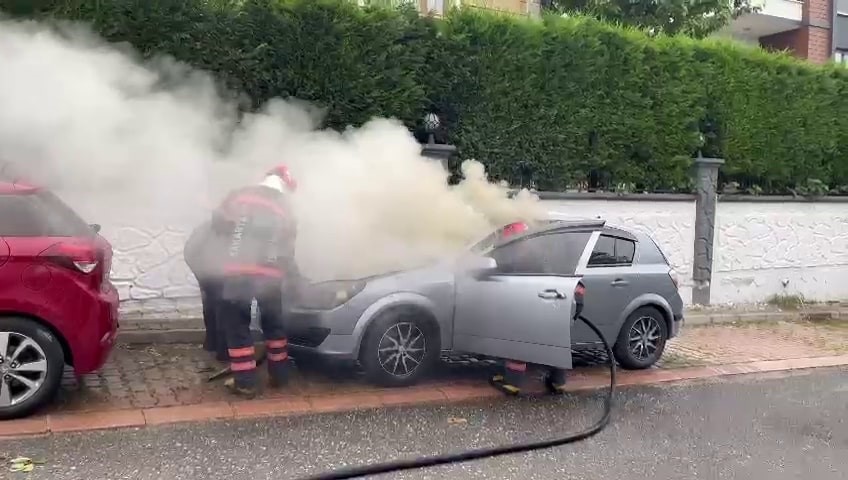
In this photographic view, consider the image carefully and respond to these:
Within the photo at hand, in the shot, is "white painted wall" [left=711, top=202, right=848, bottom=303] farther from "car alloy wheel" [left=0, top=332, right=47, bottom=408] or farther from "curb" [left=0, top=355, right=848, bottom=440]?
"car alloy wheel" [left=0, top=332, right=47, bottom=408]

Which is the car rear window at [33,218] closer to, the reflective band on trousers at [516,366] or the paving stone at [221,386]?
the paving stone at [221,386]

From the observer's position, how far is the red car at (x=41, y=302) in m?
5.02

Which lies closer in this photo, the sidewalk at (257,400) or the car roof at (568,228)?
the sidewalk at (257,400)

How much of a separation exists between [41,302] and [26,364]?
415 mm

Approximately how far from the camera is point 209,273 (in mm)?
6309

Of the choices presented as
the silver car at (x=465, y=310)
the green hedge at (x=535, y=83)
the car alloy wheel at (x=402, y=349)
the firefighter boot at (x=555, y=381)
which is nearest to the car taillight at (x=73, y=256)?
the silver car at (x=465, y=310)

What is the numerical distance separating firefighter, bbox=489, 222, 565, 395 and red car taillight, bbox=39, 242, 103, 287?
3155mm

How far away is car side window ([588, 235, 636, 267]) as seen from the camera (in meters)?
7.12

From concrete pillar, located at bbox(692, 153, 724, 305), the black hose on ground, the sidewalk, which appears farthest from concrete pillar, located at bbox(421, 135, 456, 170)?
concrete pillar, located at bbox(692, 153, 724, 305)

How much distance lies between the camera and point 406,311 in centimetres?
620

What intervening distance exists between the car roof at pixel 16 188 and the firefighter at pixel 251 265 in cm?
131

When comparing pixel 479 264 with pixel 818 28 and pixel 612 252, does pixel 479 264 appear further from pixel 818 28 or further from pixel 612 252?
pixel 818 28

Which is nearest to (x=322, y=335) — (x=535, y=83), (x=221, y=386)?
(x=221, y=386)

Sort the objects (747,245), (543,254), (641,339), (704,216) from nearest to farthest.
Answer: (543,254), (641,339), (704,216), (747,245)
